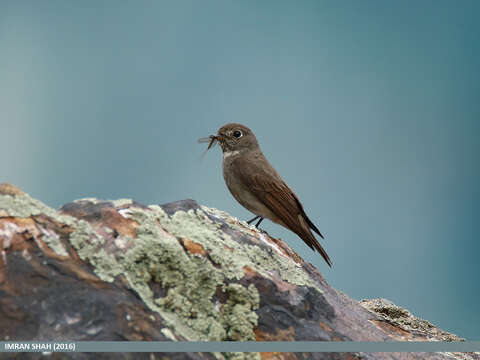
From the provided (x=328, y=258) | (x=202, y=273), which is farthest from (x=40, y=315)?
(x=328, y=258)

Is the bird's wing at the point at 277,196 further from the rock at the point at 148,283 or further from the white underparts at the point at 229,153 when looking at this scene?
the rock at the point at 148,283

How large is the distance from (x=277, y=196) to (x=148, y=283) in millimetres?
3441

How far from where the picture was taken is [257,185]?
22.5 feet

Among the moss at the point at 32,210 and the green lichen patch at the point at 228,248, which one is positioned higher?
the green lichen patch at the point at 228,248

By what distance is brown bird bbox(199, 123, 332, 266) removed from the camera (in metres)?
6.54

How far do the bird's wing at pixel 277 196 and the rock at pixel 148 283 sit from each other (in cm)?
165

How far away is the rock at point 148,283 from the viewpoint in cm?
309

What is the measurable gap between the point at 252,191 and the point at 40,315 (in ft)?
13.8

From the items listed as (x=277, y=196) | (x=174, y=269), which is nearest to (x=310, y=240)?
(x=277, y=196)

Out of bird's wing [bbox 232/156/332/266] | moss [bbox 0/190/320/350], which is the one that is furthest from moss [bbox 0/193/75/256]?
bird's wing [bbox 232/156/332/266]

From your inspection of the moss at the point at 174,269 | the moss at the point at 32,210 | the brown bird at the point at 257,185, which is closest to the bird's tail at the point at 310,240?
the brown bird at the point at 257,185

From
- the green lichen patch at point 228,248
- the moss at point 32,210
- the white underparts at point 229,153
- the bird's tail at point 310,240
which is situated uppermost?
the white underparts at point 229,153

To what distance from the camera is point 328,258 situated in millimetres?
6199

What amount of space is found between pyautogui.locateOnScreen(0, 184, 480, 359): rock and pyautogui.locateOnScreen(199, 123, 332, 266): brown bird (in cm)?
180
